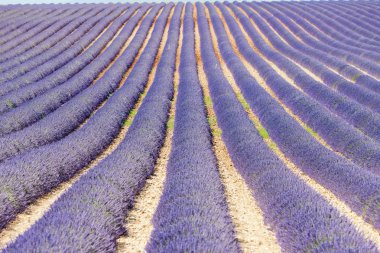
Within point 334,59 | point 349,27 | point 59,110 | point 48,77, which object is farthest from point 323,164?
point 349,27

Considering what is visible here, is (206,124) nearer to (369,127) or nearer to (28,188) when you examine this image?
(369,127)

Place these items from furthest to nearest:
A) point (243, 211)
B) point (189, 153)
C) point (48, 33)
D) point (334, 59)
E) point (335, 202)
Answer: point (48, 33), point (334, 59), point (189, 153), point (335, 202), point (243, 211)

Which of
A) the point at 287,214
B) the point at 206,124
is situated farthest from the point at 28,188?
the point at 206,124

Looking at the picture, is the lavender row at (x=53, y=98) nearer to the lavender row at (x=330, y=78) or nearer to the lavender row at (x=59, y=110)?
the lavender row at (x=59, y=110)

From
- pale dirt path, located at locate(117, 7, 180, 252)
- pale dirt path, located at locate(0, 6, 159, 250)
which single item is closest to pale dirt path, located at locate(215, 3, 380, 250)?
pale dirt path, located at locate(117, 7, 180, 252)

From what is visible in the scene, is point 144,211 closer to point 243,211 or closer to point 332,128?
point 243,211

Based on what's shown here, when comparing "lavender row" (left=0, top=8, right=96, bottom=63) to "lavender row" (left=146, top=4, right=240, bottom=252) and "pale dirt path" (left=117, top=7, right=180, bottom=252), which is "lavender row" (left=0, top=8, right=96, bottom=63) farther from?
"pale dirt path" (left=117, top=7, right=180, bottom=252)

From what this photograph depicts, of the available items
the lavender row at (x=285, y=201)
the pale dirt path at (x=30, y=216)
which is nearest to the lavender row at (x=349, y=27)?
the lavender row at (x=285, y=201)
